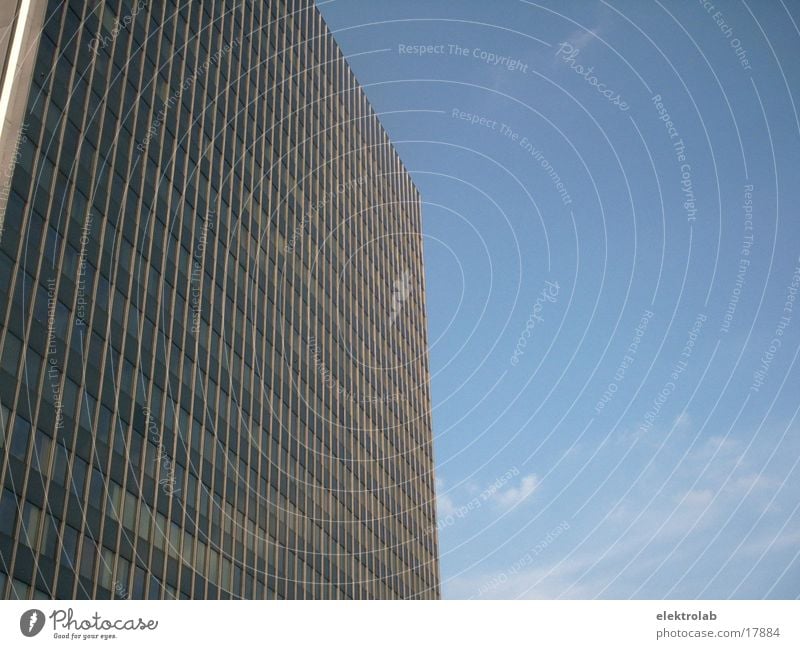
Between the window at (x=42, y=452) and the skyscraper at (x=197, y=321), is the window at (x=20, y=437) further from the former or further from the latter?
the window at (x=42, y=452)

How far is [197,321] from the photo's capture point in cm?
6291

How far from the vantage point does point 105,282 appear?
53.2 m

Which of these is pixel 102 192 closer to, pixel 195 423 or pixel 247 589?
pixel 195 423

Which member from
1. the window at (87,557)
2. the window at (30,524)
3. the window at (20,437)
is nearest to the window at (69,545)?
the window at (87,557)

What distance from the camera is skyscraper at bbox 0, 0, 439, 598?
46.3 metres

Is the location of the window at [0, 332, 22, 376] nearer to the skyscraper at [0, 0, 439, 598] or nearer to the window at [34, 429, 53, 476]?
the skyscraper at [0, 0, 439, 598]

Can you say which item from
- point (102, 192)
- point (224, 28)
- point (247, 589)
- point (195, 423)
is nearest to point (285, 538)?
point (247, 589)

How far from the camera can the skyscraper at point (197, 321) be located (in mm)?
46312

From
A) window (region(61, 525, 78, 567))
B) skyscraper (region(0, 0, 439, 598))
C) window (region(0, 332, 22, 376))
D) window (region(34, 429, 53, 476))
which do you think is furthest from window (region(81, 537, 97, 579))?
window (region(0, 332, 22, 376))

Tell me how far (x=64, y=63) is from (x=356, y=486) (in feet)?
147

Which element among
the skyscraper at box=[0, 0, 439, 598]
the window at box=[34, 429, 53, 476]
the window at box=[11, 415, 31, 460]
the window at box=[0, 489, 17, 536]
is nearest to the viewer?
the window at box=[0, 489, 17, 536]

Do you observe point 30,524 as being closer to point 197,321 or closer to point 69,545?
point 69,545
